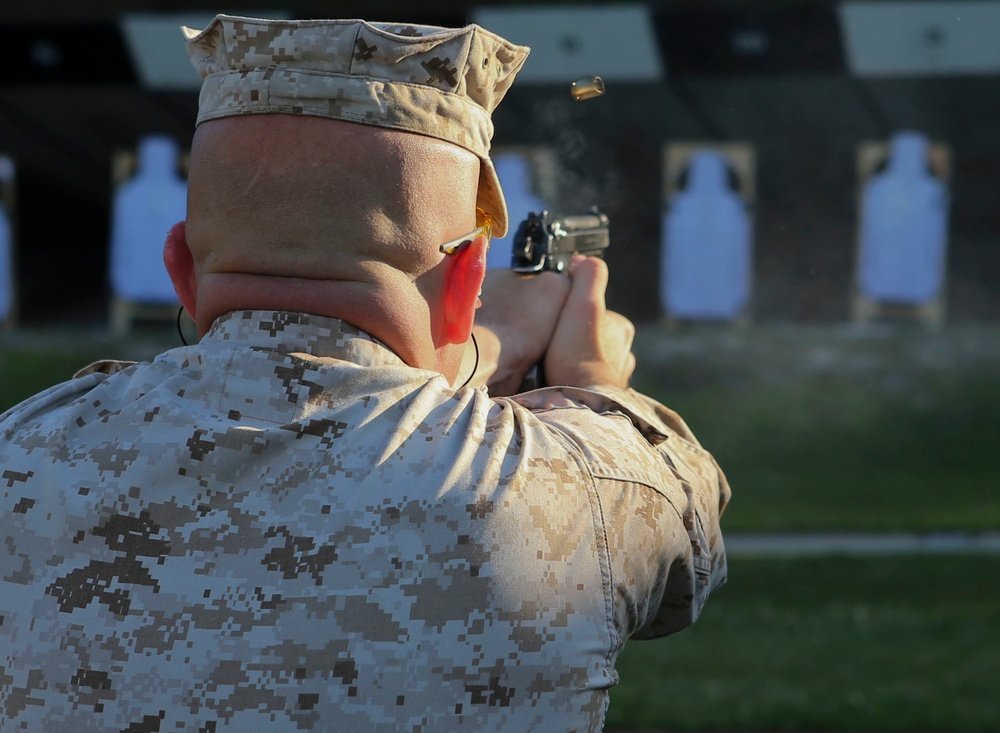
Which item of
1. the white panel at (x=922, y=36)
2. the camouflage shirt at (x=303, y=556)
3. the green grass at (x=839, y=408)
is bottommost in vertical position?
the green grass at (x=839, y=408)

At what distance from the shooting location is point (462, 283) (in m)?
1.15

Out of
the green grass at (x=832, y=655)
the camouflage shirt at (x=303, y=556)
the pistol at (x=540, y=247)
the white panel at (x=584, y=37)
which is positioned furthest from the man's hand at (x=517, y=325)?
the white panel at (x=584, y=37)

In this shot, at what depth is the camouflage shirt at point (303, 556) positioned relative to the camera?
0.99 m

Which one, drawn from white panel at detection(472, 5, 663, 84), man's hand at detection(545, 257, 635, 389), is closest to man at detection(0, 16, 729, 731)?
man's hand at detection(545, 257, 635, 389)

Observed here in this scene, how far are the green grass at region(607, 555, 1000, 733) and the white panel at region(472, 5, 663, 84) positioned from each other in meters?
3.45

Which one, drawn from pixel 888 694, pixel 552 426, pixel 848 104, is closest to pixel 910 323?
pixel 848 104

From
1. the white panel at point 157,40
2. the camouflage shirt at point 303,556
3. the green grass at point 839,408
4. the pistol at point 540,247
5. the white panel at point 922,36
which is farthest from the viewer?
the white panel at point 157,40

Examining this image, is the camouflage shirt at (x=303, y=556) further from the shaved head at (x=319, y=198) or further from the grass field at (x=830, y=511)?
the grass field at (x=830, y=511)

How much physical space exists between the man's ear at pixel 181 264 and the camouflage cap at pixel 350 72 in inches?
5.5

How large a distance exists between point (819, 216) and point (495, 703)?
748 centimetres

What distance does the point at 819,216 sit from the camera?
26.6 ft

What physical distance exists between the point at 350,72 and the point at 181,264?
285 mm

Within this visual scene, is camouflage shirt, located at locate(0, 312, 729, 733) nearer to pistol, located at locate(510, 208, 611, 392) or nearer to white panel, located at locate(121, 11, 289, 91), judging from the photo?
pistol, located at locate(510, 208, 611, 392)

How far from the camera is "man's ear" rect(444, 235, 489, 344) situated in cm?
114
